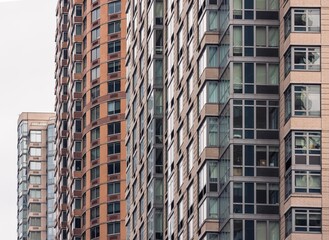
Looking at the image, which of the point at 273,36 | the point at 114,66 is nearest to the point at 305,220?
the point at 273,36

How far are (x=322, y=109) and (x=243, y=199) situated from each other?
26.1ft

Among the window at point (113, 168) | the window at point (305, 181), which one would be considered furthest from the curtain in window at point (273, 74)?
the window at point (113, 168)

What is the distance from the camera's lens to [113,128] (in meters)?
177

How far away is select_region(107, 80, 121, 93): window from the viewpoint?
178 metres

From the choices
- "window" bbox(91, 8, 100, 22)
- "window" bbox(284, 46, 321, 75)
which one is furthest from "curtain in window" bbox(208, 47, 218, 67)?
"window" bbox(91, 8, 100, 22)

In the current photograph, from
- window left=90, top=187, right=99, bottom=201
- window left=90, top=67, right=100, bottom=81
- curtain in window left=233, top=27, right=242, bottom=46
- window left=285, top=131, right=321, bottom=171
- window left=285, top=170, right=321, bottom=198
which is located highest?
window left=90, top=67, right=100, bottom=81

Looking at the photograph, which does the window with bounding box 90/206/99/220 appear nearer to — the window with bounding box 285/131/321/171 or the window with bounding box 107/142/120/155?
the window with bounding box 107/142/120/155

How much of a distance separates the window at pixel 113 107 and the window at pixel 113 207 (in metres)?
10.3

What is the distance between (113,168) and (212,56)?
6772 cm

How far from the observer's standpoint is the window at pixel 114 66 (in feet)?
583

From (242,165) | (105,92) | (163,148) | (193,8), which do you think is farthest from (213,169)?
(105,92)

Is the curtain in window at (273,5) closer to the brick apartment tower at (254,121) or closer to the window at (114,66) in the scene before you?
the brick apartment tower at (254,121)

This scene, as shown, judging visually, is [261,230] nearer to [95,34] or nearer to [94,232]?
[94,232]

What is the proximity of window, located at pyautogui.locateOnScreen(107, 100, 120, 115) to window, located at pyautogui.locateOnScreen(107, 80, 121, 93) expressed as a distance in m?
1.34
